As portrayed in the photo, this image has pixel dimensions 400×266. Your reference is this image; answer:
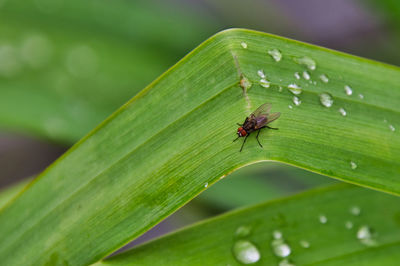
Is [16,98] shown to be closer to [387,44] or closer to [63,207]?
[63,207]

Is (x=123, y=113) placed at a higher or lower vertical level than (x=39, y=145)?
lower

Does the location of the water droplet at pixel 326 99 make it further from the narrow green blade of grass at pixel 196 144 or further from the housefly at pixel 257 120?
the housefly at pixel 257 120

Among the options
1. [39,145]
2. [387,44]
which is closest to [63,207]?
[39,145]

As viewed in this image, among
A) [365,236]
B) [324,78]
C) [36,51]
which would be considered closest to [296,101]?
[324,78]

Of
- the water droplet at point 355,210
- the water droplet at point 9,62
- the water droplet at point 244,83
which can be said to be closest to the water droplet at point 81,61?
the water droplet at point 9,62

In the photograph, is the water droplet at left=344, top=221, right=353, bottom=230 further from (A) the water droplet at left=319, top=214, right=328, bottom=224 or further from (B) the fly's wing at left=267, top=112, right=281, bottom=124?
(B) the fly's wing at left=267, top=112, right=281, bottom=124

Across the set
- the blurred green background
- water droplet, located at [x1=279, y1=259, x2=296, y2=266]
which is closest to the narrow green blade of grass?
water droplet, located at [x1=279, y1=259, x2=296, y2=266]
